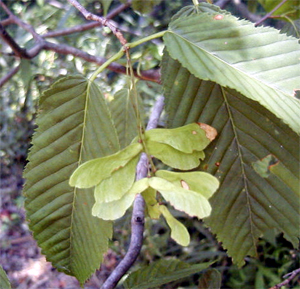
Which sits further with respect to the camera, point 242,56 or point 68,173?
point 68,173

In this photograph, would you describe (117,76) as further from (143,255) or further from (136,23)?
(143,255)

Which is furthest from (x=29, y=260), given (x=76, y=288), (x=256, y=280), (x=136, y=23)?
(x=136, y=23)

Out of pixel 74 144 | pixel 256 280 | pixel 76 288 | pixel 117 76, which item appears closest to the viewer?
pixel 74 144

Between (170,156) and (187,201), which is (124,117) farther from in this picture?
(187,201)

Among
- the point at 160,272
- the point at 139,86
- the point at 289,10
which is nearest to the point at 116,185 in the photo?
the point at 160,272

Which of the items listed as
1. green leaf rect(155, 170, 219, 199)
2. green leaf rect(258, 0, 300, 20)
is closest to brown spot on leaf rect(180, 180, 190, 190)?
green leaf rect(155, 170, 219, 199)

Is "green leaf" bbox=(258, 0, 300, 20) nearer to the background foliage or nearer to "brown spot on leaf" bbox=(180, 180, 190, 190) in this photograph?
the background foliage
